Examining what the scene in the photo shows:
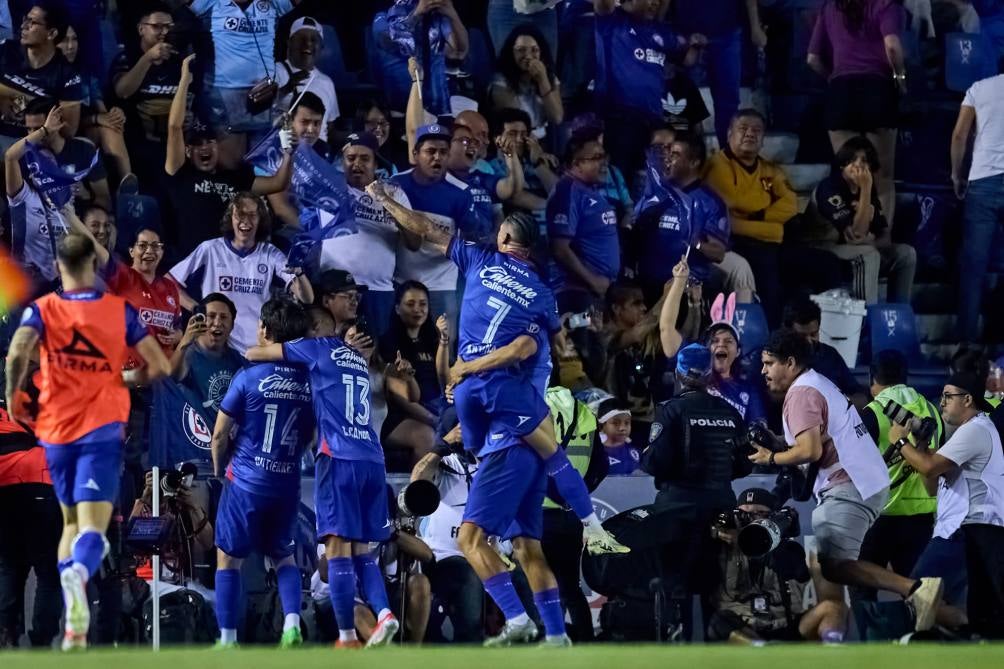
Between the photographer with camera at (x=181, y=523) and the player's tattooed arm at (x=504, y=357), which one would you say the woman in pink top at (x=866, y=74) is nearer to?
the player's tattooed arm at (x=504, y=357)

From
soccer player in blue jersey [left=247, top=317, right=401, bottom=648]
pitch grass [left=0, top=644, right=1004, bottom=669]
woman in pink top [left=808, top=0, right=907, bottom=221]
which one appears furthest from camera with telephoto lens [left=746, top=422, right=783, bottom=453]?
woman in pink top [left=808, top=0, right=907, bottom=221]

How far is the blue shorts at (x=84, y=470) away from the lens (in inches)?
334

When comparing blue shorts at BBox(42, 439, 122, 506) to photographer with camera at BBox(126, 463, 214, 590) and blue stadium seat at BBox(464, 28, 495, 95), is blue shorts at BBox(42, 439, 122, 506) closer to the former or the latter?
photographer with camera at BBox(126, 463, 214, 590)

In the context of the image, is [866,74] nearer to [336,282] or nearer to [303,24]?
[303,24]

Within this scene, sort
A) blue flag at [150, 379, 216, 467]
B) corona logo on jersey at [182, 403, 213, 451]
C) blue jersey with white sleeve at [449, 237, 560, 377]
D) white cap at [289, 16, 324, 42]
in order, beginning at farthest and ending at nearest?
white cap at [289, 16, 324, 42] < corona logo on jersey at [182, 403, 213, 451] < blue flag at [150, 379, 216, 467] < blue jersey with white sleeve at [449, 237, 560, 377]

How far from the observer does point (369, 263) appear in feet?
40.9

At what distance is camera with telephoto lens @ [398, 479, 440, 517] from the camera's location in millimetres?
10797

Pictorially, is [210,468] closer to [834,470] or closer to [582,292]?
[582,292]

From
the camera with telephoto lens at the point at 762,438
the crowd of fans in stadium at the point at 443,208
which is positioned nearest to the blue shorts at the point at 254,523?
the crowd of fans in stadium at the point at 443,208

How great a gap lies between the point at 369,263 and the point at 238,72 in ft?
6.35

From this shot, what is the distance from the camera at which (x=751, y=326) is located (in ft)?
42.1

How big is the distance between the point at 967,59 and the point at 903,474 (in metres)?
5.19

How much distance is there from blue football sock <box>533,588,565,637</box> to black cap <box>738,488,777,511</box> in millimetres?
1876

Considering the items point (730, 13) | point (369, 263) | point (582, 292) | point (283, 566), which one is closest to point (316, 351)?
point (283, 566)
